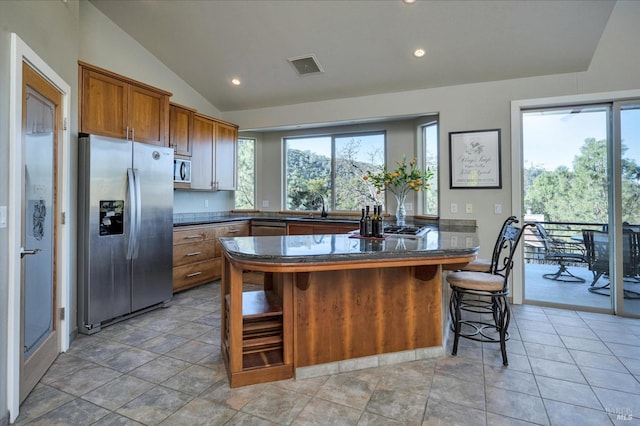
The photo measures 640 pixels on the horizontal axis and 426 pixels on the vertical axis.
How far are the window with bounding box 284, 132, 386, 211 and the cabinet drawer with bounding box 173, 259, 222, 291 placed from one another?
5.42 ft

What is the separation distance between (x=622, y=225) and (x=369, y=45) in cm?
324

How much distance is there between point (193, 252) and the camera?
13.7ft

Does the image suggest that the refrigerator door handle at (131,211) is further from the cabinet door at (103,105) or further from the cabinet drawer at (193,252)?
the cabinet drawer at (193,252)

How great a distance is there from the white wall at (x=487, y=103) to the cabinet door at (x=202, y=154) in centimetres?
119

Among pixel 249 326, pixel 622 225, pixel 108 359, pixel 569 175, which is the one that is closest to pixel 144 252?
pixel 108 359

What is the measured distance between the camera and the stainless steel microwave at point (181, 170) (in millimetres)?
4164

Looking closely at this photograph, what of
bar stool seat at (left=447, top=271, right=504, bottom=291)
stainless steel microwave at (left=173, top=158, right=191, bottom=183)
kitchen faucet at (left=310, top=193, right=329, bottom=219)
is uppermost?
stainless steel microwave at (left=173, top=158, right=191, bottom=183)

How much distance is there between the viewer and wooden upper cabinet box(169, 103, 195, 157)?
4.12m

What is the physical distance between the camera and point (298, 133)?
5.43 metres

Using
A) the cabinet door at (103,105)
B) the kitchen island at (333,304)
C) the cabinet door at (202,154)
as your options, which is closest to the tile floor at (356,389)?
the kitchen island at (333,304)

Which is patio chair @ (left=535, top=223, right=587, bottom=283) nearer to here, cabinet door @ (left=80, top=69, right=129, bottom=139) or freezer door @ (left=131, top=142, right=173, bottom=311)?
freezer door @ (left=131, top=142, right=173, bottom=311)

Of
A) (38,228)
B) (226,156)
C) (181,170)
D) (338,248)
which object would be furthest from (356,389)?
(226,156)

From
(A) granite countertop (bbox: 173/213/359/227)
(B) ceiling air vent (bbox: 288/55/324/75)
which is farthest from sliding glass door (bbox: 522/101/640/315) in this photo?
(B) ceiling air vent (bbox: 288/55/324/75)

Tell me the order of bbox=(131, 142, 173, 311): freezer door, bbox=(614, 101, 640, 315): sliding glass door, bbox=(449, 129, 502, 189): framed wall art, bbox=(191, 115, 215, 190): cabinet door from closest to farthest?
1. bbox=(131, 142, 173, 311): freezer door
2. bbox=(614, 101, 640, 315): sliding glass door
3. bbox=(449, 129, 502, 189): framed wall art
4. bbox=(191, 115, 215, 190): cabinet door
